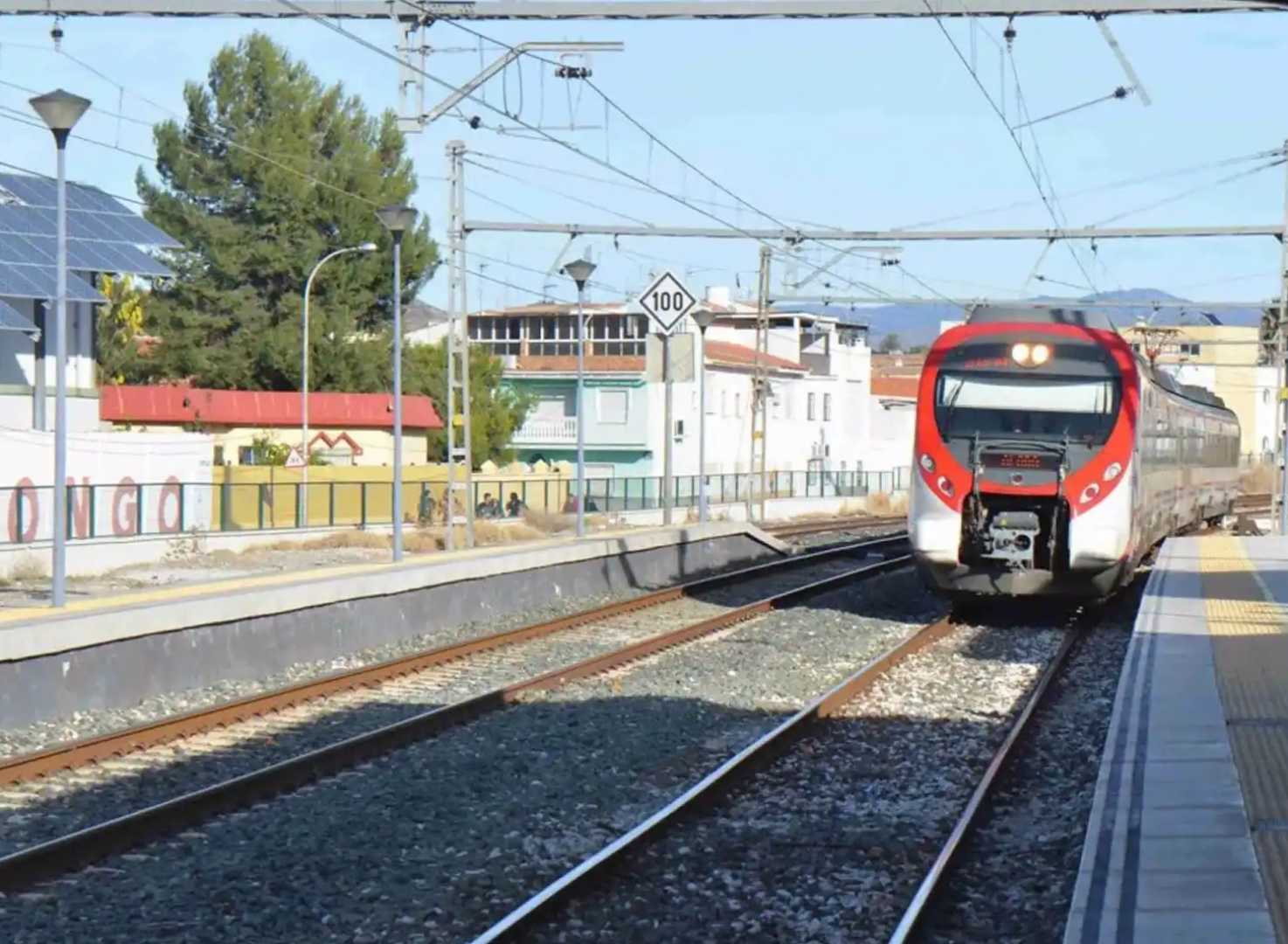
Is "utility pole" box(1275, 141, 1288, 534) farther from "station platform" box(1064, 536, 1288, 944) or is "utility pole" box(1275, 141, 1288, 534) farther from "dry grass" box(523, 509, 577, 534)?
"station platform" box(1064, 536, 1288, 944)

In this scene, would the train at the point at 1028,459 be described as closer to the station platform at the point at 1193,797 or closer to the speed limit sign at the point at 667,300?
the station platform at the point at 1193,797

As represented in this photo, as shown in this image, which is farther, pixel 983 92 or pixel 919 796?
pixel 983 92

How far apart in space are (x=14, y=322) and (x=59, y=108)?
23.4 meters

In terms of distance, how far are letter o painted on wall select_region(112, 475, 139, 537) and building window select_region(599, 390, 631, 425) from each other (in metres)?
38.7

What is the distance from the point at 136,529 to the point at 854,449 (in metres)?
58.5

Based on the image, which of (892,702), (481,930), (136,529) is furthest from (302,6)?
(136,529)

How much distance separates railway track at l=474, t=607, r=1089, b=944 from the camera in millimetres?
7883

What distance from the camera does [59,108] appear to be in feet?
48.0

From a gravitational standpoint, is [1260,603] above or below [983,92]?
below

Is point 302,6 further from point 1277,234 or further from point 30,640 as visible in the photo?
point 1277,234

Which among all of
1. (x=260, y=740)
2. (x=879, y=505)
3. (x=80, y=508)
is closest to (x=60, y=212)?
(x=260, y=740)

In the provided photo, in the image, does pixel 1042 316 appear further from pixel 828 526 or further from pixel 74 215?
pixel 74 215

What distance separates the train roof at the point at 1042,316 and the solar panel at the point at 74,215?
84.2 feet

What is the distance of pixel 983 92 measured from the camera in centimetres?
2369
